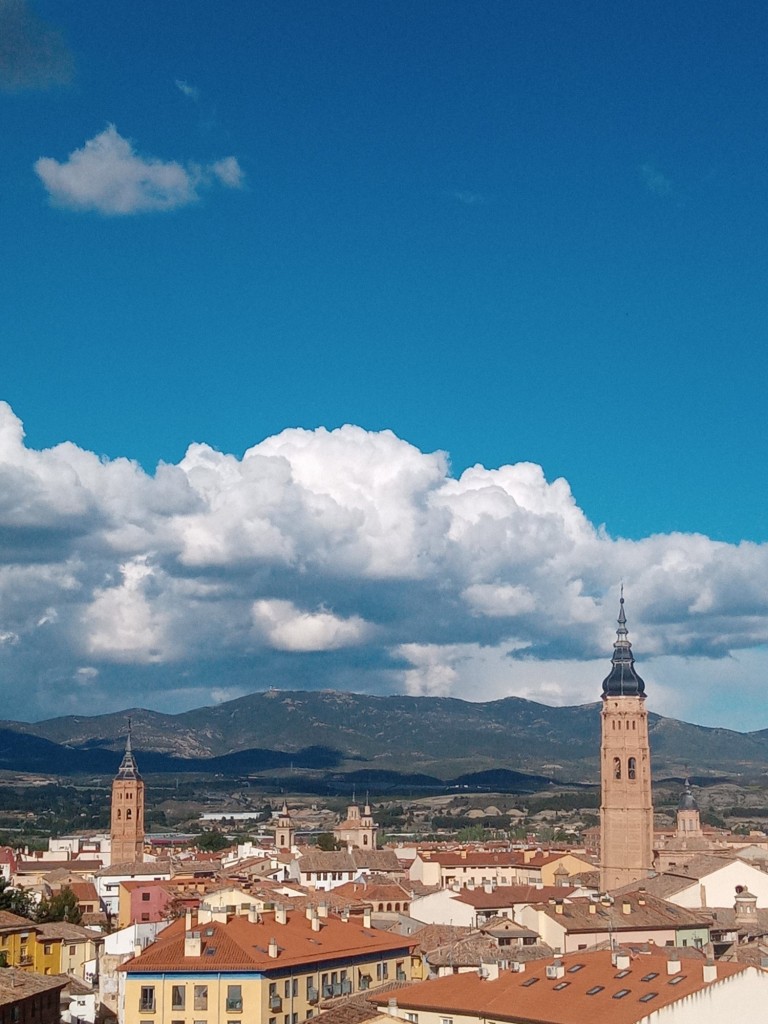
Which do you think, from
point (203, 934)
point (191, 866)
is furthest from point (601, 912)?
point (191, 866)

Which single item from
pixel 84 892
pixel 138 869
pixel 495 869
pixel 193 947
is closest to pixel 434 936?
pixel 193 947

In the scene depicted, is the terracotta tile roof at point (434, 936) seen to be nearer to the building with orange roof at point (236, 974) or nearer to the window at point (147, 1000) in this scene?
the building with orange roof at point (236, 974)

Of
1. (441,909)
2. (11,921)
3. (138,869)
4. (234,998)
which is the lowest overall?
(234,998)

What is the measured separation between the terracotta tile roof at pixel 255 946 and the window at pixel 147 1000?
756 mm

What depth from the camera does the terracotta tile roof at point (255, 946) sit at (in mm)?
64750

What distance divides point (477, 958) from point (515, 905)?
29652mm

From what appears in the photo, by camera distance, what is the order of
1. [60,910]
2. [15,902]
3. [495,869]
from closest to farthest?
[15,902], [60,910], [495,869]

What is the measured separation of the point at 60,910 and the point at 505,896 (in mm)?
31132

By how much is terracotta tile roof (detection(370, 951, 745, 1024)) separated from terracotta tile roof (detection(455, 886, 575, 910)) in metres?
42.4

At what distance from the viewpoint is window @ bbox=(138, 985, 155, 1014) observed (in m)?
64.7

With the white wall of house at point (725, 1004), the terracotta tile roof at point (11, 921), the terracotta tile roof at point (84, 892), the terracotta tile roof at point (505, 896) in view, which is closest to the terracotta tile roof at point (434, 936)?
the terracotta tile roof at point (505, 896)

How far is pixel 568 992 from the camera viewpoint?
Answer: 57438mm

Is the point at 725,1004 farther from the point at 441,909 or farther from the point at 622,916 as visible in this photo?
the point at 441,909

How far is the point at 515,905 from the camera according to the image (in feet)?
347
